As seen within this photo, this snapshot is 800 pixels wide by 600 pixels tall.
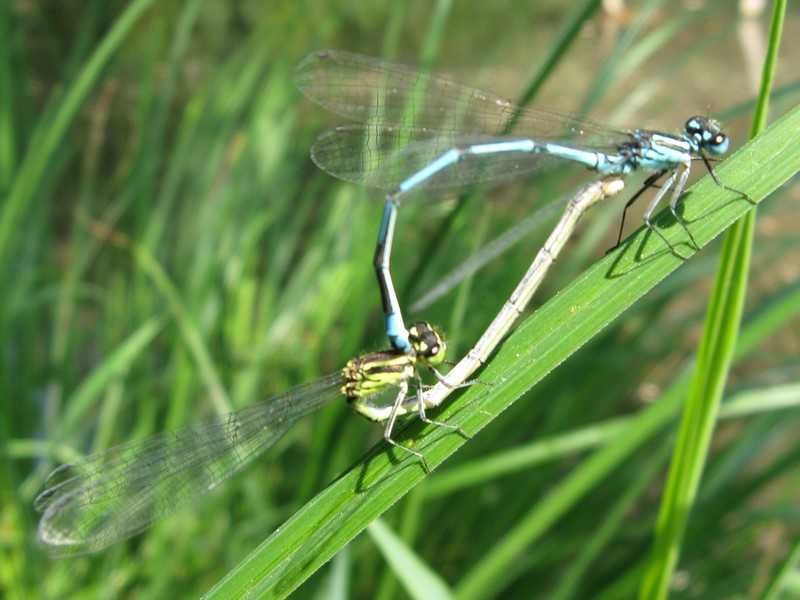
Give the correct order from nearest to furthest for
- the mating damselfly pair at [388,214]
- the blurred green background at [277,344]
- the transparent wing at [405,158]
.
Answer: the mating damselfly pair at [388,214], the transparent wing at [405,158], the blurred green background at [277,344]

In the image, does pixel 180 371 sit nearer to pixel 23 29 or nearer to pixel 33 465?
A: pixel 33 465

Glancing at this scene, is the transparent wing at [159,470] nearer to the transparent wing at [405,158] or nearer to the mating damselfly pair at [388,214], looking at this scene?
the mating damselfly pair at [388,214]

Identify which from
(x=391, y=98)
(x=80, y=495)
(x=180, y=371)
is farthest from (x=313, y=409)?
(x=180, y=371)

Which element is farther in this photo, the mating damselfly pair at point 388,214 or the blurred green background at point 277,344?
the blurred green background at point 277,344

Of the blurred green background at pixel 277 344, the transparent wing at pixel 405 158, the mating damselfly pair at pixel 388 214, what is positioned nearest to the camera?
the mating damselfly pair at pixel 388 214

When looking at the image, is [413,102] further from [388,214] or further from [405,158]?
[388,214]

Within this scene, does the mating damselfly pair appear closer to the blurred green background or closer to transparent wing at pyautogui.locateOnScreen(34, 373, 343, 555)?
transparent wing at pyautogui.locateOnScreen(34, 373, 343, 555)

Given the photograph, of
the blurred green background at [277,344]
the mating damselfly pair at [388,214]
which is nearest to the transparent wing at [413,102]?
the mating damselfly pair at [388,214]

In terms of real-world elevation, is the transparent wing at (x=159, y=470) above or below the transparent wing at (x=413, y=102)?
below

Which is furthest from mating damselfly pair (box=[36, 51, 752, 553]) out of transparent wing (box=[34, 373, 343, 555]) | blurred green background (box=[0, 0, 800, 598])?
blurred green background (box=[0, 0, 800, 598])

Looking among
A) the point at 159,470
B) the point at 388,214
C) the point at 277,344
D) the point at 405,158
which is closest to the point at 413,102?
the point at 405,158
